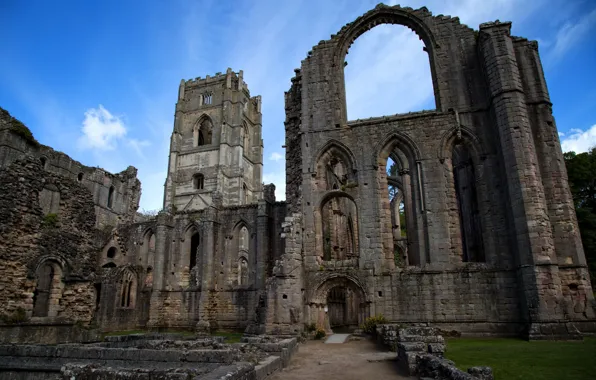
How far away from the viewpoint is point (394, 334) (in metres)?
11.2

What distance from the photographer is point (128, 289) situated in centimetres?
2461

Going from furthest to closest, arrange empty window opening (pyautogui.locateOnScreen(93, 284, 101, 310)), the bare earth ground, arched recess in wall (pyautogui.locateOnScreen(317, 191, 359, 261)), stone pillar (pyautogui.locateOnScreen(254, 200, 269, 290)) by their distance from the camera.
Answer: empty window opening (pyautogui.locateOnScreen(93, 284, 101, 310))
stone pillar (pyautogui.locateOnScreen(254, 200, 269, 290))
arched recess in wall (pyautogui.locateOnScreen(317, 191, 359, 261))
the bare earth ground

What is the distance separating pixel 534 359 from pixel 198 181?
41.1m

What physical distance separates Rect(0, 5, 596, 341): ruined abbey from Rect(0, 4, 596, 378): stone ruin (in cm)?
5

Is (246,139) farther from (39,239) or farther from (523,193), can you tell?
(523,193)

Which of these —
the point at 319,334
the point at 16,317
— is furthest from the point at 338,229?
the point at 16,317

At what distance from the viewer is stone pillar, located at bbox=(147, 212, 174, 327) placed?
23.3 metres

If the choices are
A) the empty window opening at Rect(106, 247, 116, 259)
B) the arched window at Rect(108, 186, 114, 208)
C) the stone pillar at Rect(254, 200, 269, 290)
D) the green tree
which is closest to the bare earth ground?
the stone pillar at Rect(254, 200, 269, 290)

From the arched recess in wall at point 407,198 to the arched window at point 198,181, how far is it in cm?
3160

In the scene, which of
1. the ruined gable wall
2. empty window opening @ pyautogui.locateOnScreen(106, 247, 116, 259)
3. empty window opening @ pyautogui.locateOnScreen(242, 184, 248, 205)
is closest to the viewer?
the ruined gable wall

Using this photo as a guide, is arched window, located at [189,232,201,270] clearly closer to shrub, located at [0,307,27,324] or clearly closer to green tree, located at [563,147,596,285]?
shrub, located at [0,307,27,324]

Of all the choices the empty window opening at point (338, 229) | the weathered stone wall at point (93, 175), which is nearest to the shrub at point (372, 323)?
the empty window opening at point (338, 229)

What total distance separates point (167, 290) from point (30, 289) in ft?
33.7

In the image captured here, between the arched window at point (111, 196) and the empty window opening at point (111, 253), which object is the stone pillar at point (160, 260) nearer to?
the empty window opening at point (111, 253)
